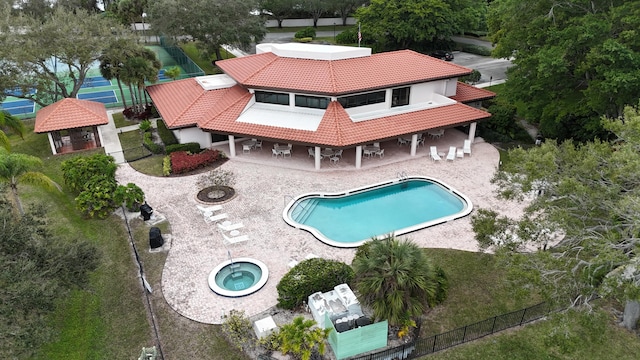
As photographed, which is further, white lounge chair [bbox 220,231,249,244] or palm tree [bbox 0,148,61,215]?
white lounge chair [bbox 220,231,249,244]

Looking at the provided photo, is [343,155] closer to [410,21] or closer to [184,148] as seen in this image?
[184,148]

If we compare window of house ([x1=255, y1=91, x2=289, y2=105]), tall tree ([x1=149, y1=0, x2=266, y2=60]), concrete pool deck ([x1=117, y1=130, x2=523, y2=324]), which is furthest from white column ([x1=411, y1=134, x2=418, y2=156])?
tall tree ([x1=149, y1=0, x2=266, y2=60])

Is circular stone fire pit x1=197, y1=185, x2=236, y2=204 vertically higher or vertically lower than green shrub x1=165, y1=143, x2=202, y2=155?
lower

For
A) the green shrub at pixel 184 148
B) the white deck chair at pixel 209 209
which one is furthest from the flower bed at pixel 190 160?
the white deck chair at pixel 209 209

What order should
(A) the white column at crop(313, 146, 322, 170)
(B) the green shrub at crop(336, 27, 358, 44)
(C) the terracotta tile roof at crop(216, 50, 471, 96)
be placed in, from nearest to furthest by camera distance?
A: (A) the white column at crop(313, 146, 322, 170)
(C) the terracotta tile roof at crop(216, 50, 471, 96)
(B) the green shrub at crop(336, 27, 358, 44)

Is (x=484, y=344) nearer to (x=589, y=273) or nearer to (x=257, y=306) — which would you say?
(x=589, y=273)

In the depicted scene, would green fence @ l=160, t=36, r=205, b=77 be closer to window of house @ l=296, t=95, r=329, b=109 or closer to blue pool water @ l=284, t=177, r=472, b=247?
window of house @ l=296, t=95, r=329, b=109

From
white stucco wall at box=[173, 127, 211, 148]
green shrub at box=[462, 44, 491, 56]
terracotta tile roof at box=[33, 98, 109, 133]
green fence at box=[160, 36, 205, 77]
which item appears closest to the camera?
terracotta tile roof at box=[33, 98, 109, 133]
